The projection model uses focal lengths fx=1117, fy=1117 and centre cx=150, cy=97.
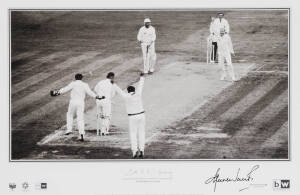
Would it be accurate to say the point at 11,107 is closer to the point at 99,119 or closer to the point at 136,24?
the point at 99,119

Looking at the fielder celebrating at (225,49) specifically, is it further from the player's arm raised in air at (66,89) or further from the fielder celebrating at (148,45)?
the player's arm raised in air at (66,89)

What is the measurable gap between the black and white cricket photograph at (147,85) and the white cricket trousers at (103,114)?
2cm

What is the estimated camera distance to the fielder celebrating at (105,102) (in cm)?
2212

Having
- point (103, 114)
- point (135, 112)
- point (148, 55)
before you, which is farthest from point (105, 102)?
point (148, 55)

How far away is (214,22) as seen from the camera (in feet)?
77.7

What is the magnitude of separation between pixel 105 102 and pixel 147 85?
5.23ft

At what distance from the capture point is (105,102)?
22.2m

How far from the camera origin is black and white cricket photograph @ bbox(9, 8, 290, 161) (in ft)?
72.7

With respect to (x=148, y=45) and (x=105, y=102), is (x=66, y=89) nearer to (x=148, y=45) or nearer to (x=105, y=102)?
(x=105, y=102)
